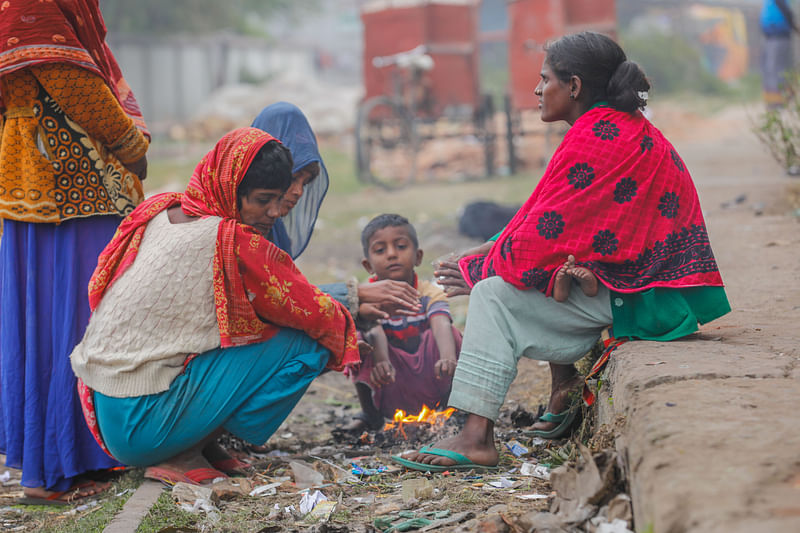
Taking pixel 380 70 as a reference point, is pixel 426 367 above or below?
below

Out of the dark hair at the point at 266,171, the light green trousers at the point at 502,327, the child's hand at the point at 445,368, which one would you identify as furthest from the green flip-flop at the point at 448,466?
the dark hair at the point at 266,171

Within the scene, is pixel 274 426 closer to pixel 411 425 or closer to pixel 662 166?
pixel 411 425

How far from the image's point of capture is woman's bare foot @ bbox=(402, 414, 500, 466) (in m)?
2.83

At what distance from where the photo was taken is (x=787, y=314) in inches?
130

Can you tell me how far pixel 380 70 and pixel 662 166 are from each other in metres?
12.3

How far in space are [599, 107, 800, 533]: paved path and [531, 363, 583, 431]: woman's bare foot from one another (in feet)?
1.74

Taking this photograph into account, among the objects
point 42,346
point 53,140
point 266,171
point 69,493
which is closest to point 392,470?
point 266,171

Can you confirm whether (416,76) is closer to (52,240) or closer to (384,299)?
(384,299)

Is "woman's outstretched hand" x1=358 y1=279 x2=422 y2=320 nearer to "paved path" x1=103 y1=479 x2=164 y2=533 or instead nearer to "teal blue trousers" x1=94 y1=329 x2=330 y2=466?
"teal blue trousers" x1=94 y1=329 x2=330 y2=466

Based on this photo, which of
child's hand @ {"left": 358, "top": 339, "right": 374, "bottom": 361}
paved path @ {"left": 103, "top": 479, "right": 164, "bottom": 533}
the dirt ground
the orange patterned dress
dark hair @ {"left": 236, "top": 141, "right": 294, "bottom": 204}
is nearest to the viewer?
the dirt ground

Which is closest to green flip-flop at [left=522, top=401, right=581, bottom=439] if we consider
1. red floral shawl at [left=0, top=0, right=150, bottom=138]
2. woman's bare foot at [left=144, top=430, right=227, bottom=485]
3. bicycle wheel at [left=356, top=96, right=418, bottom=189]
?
woman's bare foot at [left=144, top=430, right=227, bottom=485]

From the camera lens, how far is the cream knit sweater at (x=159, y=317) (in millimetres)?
2904

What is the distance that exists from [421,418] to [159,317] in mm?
1371

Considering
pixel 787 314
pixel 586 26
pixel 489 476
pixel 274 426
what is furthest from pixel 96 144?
pixel 586 26
